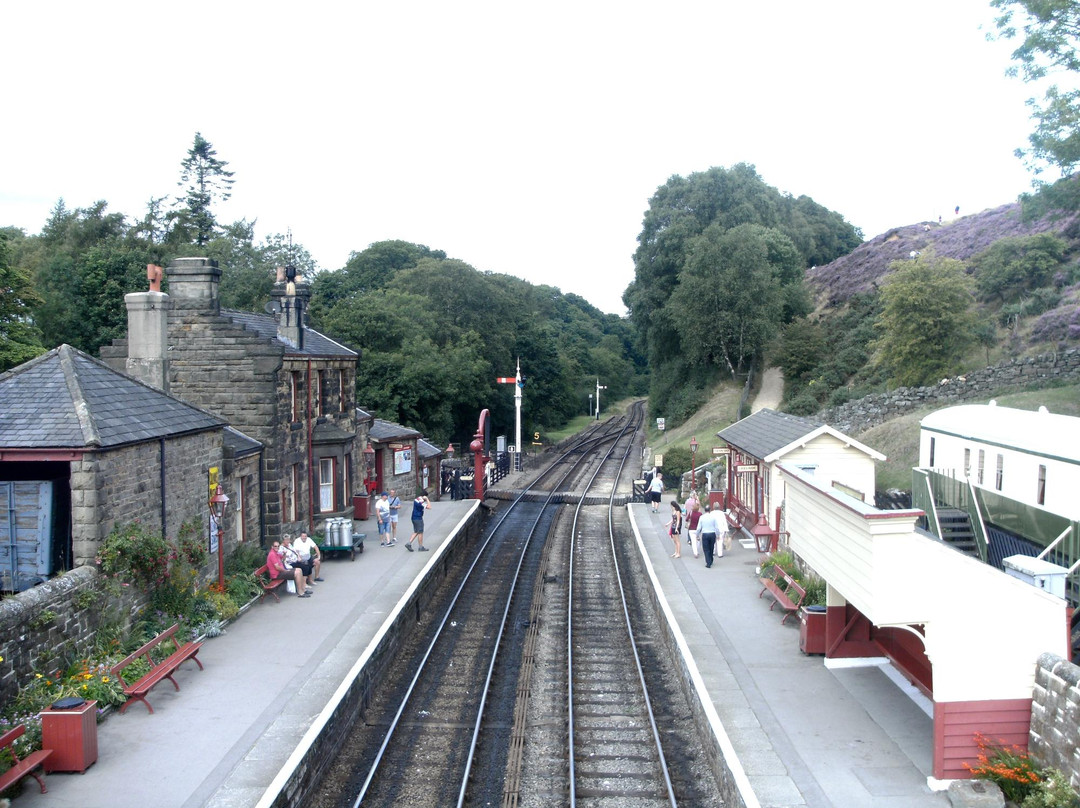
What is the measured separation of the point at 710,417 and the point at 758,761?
1575 inches

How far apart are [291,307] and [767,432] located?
12756 millimetres

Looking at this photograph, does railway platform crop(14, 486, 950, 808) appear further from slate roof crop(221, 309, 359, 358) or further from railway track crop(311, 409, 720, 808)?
slate roof crop(221, 309, 359, 358)

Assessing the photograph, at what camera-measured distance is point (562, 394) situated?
76188mm

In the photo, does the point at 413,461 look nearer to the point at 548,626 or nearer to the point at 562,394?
the point at 548,626

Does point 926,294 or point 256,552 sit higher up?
point 926,294

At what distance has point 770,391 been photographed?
4875 cm

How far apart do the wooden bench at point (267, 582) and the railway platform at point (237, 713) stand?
18cm

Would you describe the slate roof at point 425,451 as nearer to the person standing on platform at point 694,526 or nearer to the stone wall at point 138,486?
Result: the person standing on platform at point 694,526

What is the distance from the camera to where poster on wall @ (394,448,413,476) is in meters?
29.6

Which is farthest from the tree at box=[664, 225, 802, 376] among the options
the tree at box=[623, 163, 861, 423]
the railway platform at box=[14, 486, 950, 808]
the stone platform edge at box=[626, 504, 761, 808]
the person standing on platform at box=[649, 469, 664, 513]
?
the stone platform edge at box=[626, 504, 761, 808]

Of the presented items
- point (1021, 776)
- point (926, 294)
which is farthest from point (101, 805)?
point (926, 294)

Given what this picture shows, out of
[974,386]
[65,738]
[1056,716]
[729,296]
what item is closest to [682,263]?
[729,296]

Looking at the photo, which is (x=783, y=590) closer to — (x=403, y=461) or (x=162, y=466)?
(x=162, y=466)

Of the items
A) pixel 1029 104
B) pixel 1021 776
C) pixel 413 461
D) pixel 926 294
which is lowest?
pixel 1021 776
